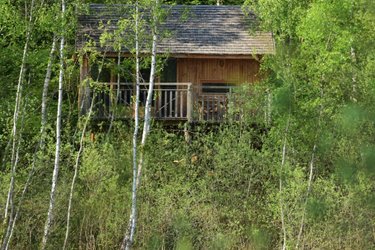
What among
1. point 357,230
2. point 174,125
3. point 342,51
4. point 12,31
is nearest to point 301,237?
point 357,230

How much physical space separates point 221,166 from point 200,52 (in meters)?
5.43

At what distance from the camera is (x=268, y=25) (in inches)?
811

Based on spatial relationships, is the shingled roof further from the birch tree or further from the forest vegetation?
the birch tree

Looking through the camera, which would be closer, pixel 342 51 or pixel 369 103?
pixel 369 103

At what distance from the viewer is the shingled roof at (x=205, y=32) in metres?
22.7

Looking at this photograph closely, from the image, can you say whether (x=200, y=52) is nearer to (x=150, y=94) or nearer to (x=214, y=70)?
(x=214, y=70)

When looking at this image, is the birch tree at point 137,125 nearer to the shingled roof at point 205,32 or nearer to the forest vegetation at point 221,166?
the forest vegetation at point 221,166

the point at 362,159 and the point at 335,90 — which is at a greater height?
the point at 335,90

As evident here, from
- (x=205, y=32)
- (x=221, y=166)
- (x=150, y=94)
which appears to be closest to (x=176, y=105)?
(x=221, y=166)

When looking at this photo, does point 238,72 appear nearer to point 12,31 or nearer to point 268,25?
point 268,25

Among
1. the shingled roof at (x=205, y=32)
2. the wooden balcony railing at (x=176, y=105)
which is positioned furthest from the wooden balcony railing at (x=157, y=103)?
the shingled roof at (x=205, y=32)

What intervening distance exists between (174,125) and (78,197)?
4948 mm

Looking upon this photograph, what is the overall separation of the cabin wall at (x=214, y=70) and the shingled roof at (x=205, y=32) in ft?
2.49

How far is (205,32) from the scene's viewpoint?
23.8 m
